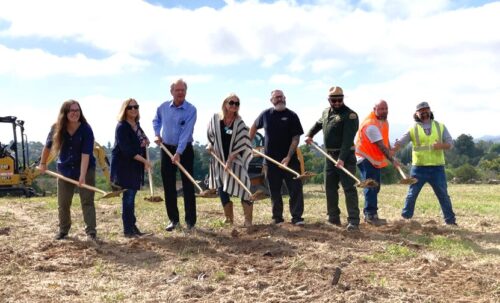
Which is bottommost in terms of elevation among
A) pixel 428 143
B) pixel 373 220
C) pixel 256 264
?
pixel 256 264

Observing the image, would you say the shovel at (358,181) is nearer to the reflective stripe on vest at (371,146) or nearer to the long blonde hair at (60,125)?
the reflective stripe on vest at (371,146)

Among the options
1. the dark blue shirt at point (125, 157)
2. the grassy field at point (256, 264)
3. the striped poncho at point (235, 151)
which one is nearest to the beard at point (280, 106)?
the striped poncho at point (235, 151)

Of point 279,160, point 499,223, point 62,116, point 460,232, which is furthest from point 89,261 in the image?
point 499,223

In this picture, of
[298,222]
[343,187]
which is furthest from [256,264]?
[343,187]

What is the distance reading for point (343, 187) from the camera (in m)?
7.52

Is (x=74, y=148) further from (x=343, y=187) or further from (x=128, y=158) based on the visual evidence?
(x=343, y=187)

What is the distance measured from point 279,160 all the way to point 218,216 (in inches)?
81.3

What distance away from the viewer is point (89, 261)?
5727 mm

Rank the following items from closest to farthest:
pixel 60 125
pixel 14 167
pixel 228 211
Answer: pixel 60 125 → pixel 228 211 → pixel 14 167

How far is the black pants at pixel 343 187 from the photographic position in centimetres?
737

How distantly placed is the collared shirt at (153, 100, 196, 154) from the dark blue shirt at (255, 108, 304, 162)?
102cm

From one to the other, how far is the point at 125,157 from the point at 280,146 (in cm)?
212

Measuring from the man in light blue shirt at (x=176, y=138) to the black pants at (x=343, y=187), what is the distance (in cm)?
189

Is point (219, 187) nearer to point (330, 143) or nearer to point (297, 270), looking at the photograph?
point (330, 143)
